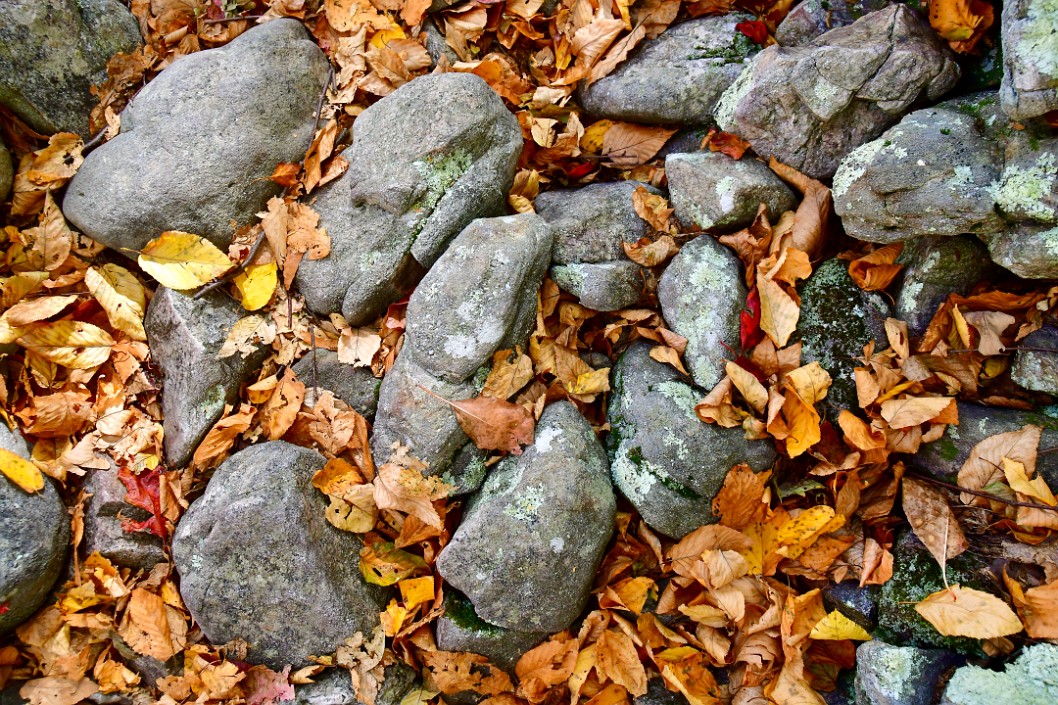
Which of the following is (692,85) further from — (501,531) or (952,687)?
(952,687)

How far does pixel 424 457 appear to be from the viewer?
2.79 metres

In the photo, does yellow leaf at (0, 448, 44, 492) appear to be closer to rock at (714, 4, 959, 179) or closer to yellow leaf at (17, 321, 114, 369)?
yellow leaf at (17, 321, 114, 369)

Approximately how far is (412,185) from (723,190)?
4.03ft

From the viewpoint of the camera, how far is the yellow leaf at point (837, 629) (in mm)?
2553

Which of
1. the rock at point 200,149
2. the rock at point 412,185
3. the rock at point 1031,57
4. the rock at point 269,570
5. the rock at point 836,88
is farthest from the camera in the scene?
the rock at point 200,149

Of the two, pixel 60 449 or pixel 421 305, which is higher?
pixel 421 305

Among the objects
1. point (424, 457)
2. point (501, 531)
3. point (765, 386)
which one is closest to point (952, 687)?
point (765, 386)

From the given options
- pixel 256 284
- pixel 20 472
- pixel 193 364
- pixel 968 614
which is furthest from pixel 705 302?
pixel 20 472

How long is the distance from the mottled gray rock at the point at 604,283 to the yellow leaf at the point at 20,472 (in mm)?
2251

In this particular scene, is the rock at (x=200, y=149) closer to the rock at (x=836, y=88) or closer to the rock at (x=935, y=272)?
the rock at (x=836, y=88)

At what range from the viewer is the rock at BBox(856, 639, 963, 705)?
7.80 feet

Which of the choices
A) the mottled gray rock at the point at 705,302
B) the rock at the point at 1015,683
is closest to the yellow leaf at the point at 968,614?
the rock at the point at 1015,683

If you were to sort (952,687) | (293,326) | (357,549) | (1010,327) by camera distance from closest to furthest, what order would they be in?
1. (952,687)
2. (1010,327)
3. (357,549)
4. (293,326)

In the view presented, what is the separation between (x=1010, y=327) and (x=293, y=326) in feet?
8.96
